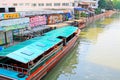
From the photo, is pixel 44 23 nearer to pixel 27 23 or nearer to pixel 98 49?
pixel 27 23

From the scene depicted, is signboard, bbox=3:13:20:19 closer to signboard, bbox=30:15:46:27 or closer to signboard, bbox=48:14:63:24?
signboard, bbox=30:15:46:27

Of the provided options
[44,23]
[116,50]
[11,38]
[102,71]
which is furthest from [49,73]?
[44,23]

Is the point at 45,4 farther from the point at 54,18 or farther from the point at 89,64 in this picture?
the point at 89,64

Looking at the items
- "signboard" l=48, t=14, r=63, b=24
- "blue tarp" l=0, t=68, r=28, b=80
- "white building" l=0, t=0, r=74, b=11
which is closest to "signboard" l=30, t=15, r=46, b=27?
"signboard" l=48, t=14, r=63, b=24

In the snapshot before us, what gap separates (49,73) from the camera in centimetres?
1438

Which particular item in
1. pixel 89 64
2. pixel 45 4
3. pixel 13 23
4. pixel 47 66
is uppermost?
pixel 45 4

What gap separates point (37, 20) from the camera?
25.8 metres

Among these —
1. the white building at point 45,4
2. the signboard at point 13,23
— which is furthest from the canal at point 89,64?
the white building at point 45,4

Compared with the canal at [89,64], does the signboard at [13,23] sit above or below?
above

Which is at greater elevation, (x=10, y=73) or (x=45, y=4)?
(x=45, y=4)

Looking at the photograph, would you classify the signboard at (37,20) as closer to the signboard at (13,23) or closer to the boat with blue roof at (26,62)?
the signboard at (13,23)

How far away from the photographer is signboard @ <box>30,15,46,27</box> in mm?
24381

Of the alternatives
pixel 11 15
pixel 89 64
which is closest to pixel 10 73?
pixel 89 64

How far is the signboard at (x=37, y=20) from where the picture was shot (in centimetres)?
2438
